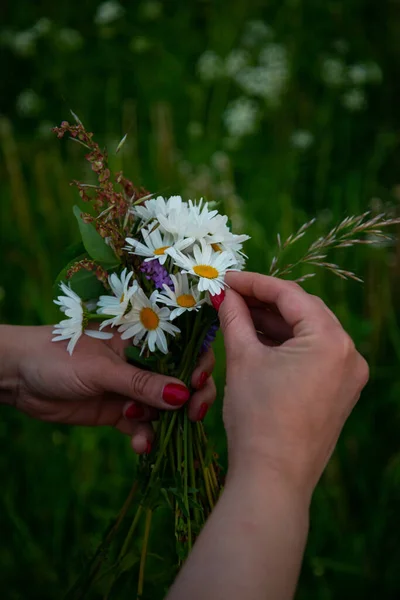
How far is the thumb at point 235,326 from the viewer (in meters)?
0.89

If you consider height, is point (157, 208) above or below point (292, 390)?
above

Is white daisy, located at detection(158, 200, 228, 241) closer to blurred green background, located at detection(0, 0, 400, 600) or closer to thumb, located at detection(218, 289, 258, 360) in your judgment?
thumb, located at detection(218, 289, 258, 360)

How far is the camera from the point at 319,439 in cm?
83

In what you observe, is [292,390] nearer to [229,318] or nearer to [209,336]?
[229,318]

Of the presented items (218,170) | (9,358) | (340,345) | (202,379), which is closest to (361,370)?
(340,345)

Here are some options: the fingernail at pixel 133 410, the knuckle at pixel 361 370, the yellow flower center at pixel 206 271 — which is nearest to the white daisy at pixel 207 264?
the yellow flower center at pixel 206 271

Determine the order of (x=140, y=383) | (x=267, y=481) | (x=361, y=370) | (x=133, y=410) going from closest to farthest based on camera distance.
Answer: (x=267, y=481)
(x=361, y=370)
(x=140, y=383)
(x=133, y=410)

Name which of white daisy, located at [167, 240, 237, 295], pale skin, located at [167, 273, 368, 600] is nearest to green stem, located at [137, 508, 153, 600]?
pale skin, located at [167, 273, 368, 600]

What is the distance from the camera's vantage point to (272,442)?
2.61ft

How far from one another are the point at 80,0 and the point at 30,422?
2569 millimetres

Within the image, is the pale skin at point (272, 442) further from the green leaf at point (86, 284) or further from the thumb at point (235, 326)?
the green leaf at point (86, 284)

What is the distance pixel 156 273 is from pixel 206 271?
0.27 feet

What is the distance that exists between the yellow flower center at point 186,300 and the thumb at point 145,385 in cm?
15

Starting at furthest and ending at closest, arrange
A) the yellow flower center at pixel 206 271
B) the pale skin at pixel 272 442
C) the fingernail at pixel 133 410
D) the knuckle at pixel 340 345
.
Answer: the fingernail at pixel 133 410 < the yellow flower center at pixel 206 271 < the knuckle at pixel 340 345 < the pale skin at pixel 272 442
